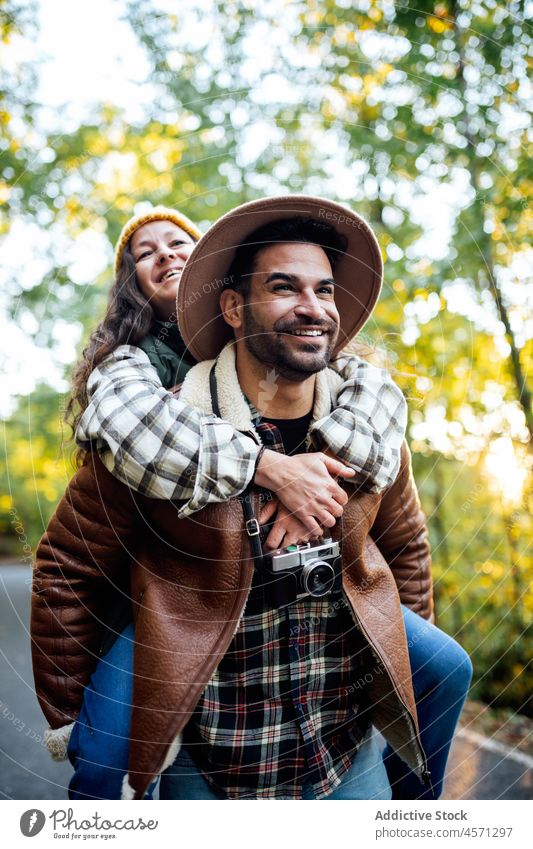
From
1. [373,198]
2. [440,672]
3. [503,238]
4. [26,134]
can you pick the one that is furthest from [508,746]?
[26,134]

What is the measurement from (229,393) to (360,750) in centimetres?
90

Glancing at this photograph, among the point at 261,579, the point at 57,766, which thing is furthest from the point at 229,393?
the point at 57,766

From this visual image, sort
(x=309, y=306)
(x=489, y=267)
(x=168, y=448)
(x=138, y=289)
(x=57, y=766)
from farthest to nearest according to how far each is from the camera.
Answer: (x=57, y=766) → (x=489, y=267) → (x=138, y=289) → (x=309, y=306) → (x=168, y=448)

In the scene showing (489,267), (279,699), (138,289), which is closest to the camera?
(279,699)

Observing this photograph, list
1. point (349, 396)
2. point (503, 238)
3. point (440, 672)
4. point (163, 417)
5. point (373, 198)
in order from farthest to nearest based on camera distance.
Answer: point (373, 198) < point (503, 238) < point (440, 672) < point (349, 396) < point (163, 417)

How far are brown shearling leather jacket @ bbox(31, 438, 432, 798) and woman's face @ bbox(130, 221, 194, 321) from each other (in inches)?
18.4

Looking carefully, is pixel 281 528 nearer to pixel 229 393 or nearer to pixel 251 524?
pixel 251 524

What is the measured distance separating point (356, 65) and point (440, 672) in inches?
81.6

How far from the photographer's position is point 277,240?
1257 mm

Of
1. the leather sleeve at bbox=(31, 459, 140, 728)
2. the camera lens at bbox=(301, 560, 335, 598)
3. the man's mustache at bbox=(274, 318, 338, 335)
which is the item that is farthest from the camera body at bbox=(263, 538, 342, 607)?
the man's mustache at bbox=(274, 318, 338, 335)

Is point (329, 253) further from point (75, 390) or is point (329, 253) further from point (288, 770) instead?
point (288, 770)

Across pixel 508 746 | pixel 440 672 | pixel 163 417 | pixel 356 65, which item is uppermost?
pixel 356 65

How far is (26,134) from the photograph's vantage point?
100 inches

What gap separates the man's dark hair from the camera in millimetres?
1260
